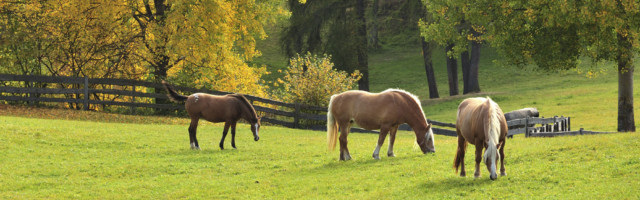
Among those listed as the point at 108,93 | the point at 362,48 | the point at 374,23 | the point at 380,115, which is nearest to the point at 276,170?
the point at 380,115

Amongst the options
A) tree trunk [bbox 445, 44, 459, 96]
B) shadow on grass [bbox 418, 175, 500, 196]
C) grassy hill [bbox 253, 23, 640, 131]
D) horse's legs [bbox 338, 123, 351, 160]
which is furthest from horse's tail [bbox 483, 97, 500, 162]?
tree trunk [bbox 445, 44, 459, 96]

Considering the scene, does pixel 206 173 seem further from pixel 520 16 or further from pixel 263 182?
pixel 520 16

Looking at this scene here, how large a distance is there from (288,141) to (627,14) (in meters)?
11.0

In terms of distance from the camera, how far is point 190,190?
12969 mm

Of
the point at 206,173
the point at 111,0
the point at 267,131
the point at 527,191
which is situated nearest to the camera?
the point at 527,191

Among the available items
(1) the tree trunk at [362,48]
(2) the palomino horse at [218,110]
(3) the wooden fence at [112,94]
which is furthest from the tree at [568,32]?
(1) the tree trunk at [362,48]

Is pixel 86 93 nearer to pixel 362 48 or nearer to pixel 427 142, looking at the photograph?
pixel 362 48

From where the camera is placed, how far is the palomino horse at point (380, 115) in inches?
613

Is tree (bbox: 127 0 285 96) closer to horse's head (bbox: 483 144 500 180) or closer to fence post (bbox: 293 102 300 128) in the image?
fence post (bbox: 293 102 300 128)

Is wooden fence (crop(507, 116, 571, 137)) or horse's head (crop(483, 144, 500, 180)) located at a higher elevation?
horse's head (crop(483, 144, 500, 180))

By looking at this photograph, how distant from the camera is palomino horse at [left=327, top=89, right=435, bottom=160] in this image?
15562 mm

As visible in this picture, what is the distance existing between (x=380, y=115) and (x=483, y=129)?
4.77 metres

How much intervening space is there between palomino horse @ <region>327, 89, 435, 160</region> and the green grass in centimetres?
46

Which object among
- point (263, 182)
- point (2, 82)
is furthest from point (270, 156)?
point (2, 82)
